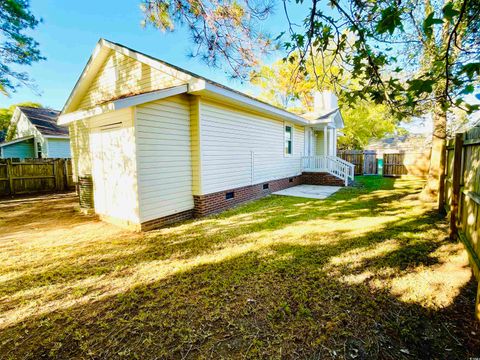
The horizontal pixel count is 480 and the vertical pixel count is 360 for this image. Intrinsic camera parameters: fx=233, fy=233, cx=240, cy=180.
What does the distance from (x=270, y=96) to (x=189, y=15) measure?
21.6 meters

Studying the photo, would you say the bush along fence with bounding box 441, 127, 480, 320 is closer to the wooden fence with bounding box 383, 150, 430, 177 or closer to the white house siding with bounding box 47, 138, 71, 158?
the wooden fence with bounding box 383, 150, 430, 177

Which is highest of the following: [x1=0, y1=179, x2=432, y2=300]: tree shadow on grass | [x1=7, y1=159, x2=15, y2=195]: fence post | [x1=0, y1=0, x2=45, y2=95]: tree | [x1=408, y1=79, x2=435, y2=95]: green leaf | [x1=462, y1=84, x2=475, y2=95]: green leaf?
[x1=0, y1=0, x2=45, y2=95]: tree

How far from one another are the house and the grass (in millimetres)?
1060

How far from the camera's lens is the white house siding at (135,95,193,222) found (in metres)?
5.30

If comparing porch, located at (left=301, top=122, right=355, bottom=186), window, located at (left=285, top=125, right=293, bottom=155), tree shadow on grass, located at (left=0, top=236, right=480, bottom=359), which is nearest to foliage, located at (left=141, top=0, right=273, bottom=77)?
tree shadow on grass, located at (left=0, top=236, right=480, bottom=359)

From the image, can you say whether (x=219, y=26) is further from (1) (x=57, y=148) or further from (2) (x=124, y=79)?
(1) (x=57, y=148)

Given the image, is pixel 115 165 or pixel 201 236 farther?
pixel 115 165

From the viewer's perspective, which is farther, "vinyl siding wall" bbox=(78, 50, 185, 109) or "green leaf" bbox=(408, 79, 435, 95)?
"vinyl siding wall" bbox=(78, 50, 185, 109)

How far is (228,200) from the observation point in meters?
7.67

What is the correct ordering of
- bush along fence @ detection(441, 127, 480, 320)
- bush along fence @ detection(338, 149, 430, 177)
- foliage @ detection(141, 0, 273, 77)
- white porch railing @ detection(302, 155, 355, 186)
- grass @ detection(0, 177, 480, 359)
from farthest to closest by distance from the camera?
1. bush along fence @ detection(338, 149, 430, 177)
2. white porch railing @ detection(302, 155, 355, 186)
3. foliage @ detection(141, 0, 273, 77)
4. bush along fence @ detection(441, 127, 480, 320)
5. grass @ detection(0, 177, 480, 359)

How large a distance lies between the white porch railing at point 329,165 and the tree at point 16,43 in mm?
13073

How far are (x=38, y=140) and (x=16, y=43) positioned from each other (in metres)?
10.2

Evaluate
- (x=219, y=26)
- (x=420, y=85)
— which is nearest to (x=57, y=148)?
(x=219, y=26)

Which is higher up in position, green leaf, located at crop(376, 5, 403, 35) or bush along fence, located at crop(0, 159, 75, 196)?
green leaf, located at crop(376, 5, 403, 35)
